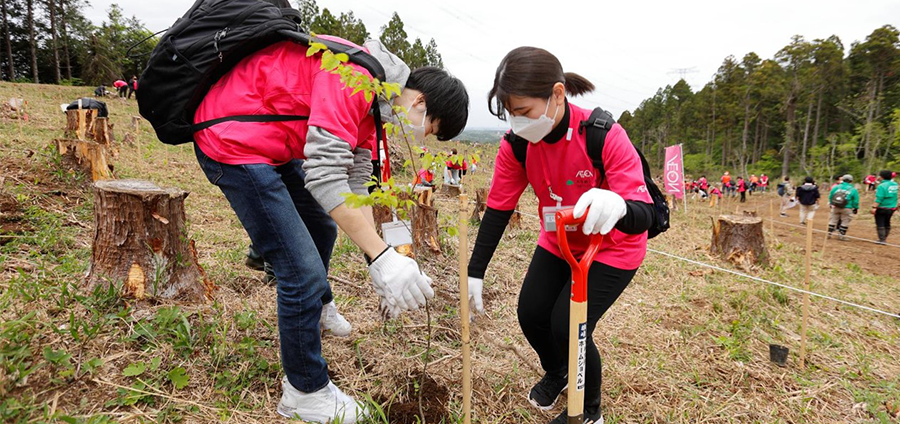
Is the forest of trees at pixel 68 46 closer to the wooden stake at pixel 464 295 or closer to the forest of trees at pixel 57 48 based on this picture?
the forest of trees at pixel 57 48

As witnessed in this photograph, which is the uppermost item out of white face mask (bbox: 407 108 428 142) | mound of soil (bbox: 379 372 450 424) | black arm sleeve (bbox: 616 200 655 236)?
white face mask (bbox: 407 108 428 142)

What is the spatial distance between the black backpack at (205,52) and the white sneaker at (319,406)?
1.05 m

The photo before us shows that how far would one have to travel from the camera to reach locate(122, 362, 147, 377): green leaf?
1659 millimetres

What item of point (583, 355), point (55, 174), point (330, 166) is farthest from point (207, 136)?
point (55, 174)

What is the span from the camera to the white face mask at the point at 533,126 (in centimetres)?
170

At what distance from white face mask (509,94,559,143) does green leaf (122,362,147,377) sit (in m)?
1.79

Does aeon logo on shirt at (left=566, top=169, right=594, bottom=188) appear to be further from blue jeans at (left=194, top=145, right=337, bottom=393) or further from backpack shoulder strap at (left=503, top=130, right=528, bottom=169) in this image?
blue jeans at (left=194, top=145, right=337, bottom=393)

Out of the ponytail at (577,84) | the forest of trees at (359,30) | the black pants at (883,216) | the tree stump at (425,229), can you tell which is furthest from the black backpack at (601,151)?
the forest of trees at (359,30)

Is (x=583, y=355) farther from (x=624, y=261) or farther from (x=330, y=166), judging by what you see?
(x=330, y=166)

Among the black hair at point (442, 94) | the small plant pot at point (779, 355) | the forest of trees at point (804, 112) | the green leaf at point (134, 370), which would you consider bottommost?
the small plant pot at point (779, 355)

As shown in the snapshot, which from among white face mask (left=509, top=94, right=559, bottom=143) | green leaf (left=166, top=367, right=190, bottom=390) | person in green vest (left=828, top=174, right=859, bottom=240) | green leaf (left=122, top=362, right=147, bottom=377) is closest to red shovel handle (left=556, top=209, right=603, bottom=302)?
white face mask (left=509, top=94, right=559, bottom=143)

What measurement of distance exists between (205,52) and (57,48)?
137 feet

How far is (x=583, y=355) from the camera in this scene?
139cm

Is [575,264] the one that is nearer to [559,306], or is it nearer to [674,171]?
[559,306]
